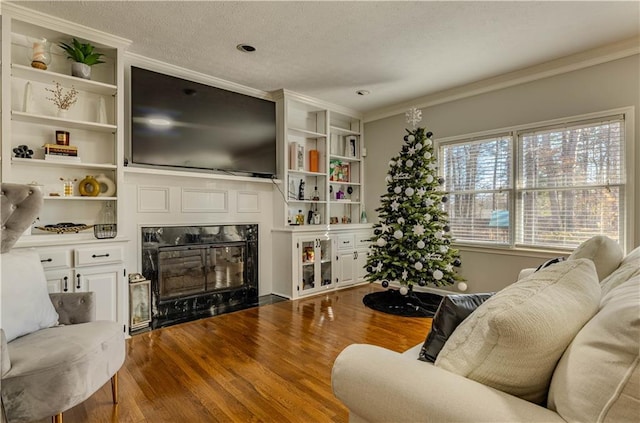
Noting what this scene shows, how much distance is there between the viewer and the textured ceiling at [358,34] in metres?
2.54

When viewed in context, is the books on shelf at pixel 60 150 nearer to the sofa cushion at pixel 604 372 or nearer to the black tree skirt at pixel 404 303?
the black tree skirt at pixel 404 303

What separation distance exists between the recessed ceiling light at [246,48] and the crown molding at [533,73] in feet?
8.16

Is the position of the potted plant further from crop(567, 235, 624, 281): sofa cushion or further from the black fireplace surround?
crop(567, 235, 624, 281): sofa cushion

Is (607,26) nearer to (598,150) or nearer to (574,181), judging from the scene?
(598,150)

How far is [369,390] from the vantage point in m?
1.02

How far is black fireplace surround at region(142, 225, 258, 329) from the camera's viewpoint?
3.46 meters

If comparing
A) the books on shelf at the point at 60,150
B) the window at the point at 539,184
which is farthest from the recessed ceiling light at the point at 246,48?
the window at the point at 539,184

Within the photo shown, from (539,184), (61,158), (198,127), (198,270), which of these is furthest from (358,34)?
(198,270)

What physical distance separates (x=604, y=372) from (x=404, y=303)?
11.3 ft

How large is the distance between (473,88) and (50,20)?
425 centimetres

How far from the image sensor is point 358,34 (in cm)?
293

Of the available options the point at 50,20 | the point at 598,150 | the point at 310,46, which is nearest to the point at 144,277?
the point at 50,20

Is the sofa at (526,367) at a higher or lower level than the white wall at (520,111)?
lower

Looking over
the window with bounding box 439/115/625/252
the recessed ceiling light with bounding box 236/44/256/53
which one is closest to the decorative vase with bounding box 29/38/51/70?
the recessed ceiling light with bounding box 236/44/256/53
